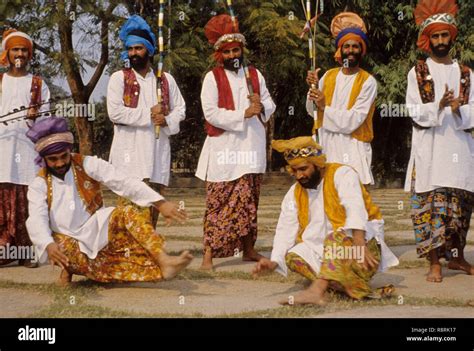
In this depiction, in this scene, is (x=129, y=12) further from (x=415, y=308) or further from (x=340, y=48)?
(x=415, y=308)

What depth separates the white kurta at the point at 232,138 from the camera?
6809 mm

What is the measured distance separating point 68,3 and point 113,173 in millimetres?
10708

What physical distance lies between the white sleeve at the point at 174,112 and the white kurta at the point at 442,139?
1.94m

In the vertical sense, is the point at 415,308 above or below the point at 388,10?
below

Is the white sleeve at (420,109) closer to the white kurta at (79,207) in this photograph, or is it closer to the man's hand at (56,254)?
the white kurta at (79,207)

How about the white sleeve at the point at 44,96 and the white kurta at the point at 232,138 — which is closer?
the white kurta at the point at 232,138

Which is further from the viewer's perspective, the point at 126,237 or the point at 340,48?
the point at 340,48

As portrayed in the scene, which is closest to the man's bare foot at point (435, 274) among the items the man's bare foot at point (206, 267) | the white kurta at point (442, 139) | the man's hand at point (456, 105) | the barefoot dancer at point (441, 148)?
the barefoot dancer at point (441, 148)

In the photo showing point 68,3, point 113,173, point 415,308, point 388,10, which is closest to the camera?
point 415,308

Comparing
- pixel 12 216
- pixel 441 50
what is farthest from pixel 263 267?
pixel 12 216

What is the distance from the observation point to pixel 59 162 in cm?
544

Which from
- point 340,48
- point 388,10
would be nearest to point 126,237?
→ point 340,48

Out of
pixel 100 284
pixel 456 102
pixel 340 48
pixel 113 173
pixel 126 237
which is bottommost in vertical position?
pixel 100 284
